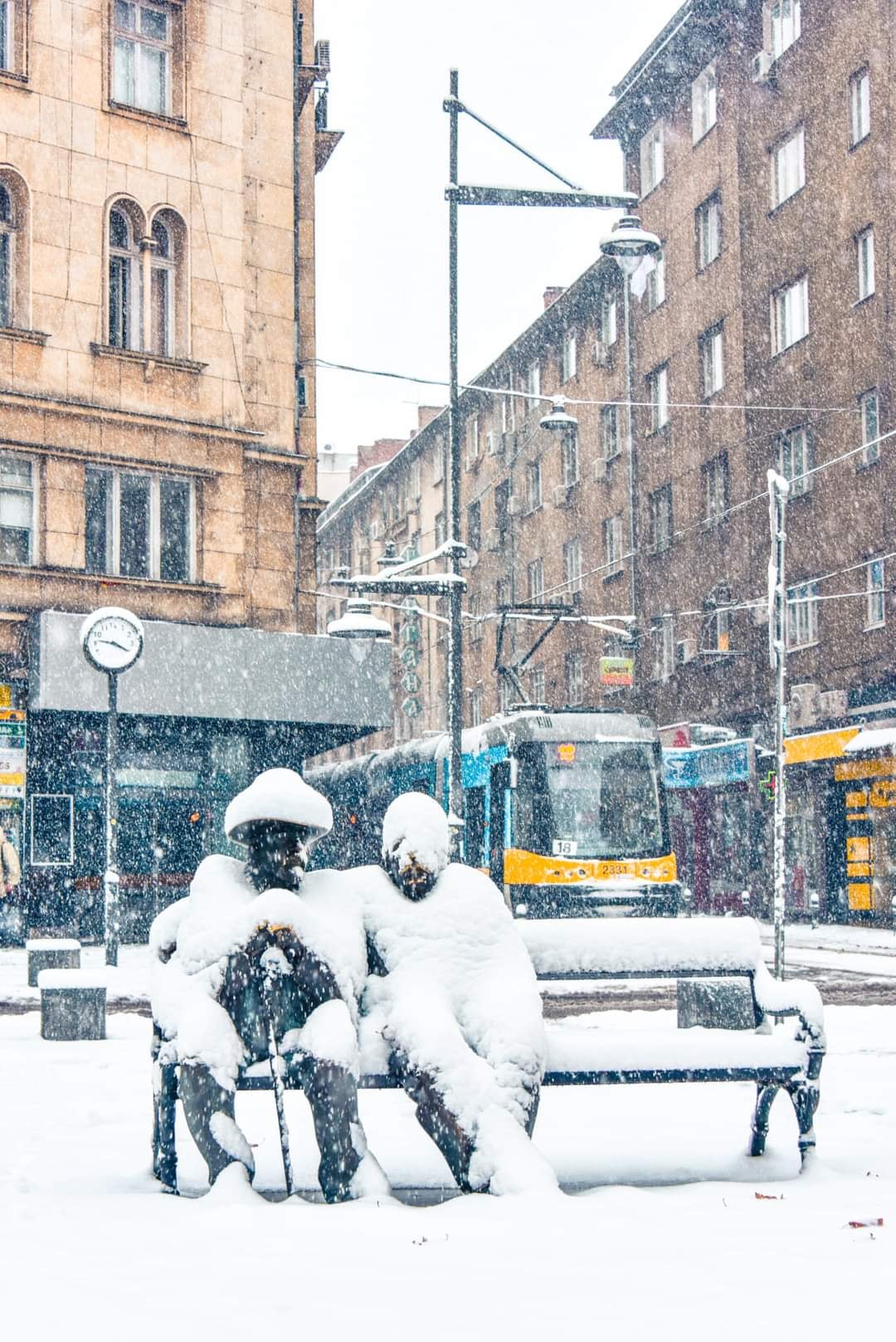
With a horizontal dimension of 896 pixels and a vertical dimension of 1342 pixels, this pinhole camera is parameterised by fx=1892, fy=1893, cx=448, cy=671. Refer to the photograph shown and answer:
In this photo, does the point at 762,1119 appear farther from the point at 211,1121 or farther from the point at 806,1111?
the point at 211,1121

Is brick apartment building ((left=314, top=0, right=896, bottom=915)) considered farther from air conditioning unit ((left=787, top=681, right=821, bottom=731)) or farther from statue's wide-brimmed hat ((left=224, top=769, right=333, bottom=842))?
statue's wide-brimmed hat ((left=224, top=769, right=333, bottom=842))

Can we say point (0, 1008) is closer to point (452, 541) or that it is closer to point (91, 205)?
point (452, 541)

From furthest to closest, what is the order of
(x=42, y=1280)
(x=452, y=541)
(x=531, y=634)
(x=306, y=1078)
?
(x=531, y=634) → (x=452, y=541) → (x=306, y=1078) → (x=42, y=1280)

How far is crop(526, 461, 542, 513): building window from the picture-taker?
168 feet

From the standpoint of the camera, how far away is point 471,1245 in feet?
17.3

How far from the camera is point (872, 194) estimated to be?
3077cm

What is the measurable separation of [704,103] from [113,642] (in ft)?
83.5

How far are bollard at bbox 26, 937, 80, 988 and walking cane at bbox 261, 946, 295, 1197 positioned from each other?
33.0 ft

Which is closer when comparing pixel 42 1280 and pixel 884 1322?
pixel 884 1322

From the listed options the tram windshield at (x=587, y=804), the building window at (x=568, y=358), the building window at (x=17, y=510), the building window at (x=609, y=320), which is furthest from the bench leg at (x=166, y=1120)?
the building window at (x=568, y=358)

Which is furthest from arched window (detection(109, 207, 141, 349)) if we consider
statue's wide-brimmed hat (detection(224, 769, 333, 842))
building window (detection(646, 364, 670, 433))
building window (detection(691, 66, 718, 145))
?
statue's wide-brimmed hat (detection(224, 769, 333, 842))

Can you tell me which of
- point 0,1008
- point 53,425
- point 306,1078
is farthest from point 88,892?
point 306,1078

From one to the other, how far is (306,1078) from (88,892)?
63.1 feet

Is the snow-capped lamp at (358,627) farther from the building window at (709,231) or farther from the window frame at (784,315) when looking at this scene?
the building window at (709,231)
